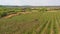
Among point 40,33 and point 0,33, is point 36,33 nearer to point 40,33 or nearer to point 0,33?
point 40,33

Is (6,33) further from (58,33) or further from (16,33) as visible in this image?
(58,33)

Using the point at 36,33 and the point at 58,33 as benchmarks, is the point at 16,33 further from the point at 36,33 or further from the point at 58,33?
the point at 58,33

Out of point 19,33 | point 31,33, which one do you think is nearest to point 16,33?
point 19,33

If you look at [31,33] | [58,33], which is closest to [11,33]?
[31,33]

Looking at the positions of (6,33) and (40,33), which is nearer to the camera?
(6,33)

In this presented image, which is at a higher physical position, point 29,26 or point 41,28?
point 41,28

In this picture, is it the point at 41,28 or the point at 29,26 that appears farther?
the point at 29,26

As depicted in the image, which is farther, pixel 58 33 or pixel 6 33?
pixel 58 33
